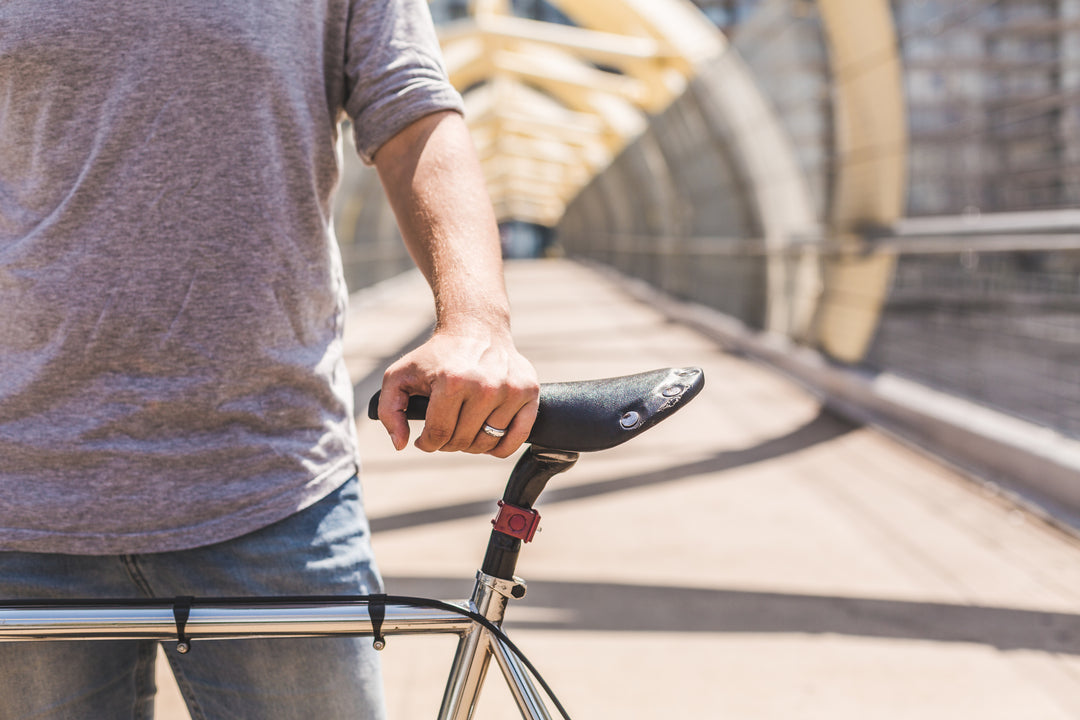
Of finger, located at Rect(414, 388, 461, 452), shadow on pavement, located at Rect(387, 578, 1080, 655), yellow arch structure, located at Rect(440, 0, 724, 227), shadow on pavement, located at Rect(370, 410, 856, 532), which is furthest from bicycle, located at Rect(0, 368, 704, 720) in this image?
yellow arch structure, located at Rect(440, 0, 724, 227)

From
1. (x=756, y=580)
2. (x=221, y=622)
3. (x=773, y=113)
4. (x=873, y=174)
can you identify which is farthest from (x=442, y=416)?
(x=773, y=113)

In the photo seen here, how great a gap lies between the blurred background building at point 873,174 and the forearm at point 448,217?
3.86 metres

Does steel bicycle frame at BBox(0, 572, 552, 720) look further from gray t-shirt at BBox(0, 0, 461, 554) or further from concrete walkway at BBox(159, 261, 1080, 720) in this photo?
concrete walkway at BBox(159, 261, 1080, 720)

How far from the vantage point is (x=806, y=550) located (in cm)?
428

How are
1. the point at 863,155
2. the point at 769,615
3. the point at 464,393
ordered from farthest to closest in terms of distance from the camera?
the point at 863,155 → the point at 769,615 → the point at 464,393

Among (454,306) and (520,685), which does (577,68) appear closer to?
(454,306)

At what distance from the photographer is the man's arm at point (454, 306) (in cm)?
117

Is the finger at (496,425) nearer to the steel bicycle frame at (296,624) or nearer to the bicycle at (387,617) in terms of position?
the bicycle at (387,617)

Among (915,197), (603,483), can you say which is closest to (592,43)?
(915,197)

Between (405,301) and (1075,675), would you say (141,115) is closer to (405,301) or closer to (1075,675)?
(1075,675)

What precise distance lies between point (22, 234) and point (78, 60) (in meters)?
0.23

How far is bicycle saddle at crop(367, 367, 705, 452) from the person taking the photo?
1201mm

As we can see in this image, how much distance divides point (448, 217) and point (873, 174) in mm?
6222

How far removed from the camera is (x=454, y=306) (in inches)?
50.6
